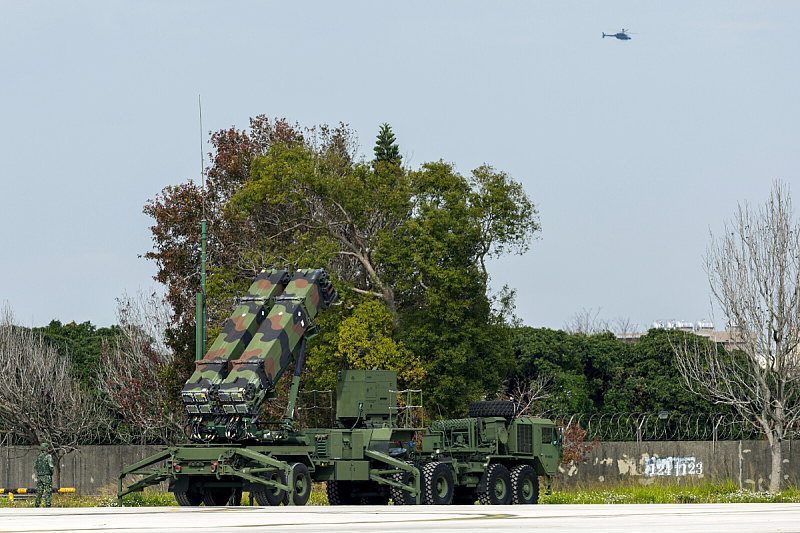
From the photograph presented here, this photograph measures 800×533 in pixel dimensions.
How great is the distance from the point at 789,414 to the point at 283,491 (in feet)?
62.0

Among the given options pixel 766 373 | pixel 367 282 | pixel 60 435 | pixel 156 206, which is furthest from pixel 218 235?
pixel 766 373

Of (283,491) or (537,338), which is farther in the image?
(537,338)

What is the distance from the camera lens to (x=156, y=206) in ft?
142

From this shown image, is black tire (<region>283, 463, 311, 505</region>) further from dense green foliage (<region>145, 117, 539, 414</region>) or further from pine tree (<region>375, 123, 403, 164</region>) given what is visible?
pine tree (<region>375, 123, 403, 164</region>)

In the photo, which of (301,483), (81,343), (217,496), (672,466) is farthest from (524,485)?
(81,343)

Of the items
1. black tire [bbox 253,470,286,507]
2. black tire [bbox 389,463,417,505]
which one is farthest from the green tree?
black tire [bbox 253,470,286,507]

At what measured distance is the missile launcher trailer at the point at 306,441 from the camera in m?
24.8

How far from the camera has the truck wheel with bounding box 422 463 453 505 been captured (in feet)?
86.1

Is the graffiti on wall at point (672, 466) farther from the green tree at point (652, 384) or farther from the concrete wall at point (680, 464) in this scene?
the green tree at point (652, 384)

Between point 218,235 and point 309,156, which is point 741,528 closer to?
point 309,156

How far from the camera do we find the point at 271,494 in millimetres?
24188

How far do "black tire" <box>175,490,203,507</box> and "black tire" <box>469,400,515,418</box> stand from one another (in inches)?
283

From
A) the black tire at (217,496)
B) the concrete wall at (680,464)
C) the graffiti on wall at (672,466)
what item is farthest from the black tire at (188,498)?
the graffiti on wall at (672,466)

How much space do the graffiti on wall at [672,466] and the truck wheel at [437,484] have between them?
16.2 m
